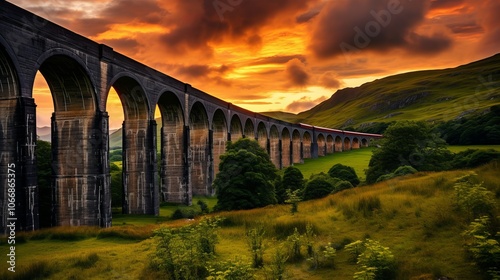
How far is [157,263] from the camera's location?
1065cm

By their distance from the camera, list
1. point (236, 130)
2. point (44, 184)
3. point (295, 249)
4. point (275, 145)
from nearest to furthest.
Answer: point (295, 249) → point (44, 184) → point (236, 130) → point (275, 145)

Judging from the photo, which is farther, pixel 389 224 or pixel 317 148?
pixel 317 148

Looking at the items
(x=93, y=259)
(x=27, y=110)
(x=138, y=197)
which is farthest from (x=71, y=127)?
(x=93, y=259)

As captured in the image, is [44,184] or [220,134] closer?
[44,184]

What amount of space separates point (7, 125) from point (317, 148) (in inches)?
3681

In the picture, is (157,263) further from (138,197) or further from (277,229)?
(138,197)

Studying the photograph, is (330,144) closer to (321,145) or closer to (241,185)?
(321,145)

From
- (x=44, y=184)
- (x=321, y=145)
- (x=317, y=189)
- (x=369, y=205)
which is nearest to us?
(x=369, y=205)

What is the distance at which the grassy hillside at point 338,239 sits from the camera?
9.52 meters

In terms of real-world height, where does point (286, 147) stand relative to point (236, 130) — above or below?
below

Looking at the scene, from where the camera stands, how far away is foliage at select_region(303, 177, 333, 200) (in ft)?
124

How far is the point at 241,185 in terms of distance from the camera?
3023 cm

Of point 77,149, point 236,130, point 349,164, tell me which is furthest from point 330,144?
point 77,149

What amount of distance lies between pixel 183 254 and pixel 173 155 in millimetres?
30689
